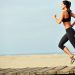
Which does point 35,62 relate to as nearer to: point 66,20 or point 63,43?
point 63,43

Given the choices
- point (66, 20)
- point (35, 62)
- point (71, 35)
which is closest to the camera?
point (71, 35)

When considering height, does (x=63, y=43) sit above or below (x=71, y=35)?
below

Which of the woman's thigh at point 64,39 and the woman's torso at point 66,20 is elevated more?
the woman's torso at point 66,20

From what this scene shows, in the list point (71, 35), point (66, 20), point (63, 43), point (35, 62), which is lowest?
point (63, 43)

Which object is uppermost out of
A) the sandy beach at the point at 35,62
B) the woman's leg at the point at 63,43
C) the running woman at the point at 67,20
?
the sandy beach at the point at 35,62

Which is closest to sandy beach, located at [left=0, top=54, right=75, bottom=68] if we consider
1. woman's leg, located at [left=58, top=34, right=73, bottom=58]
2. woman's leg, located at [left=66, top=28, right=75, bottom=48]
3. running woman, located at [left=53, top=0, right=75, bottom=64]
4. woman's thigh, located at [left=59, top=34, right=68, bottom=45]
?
woman's leg, located at [left=58, top=34, right=73, bottom=58]

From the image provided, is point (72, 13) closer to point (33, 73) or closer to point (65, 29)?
point (65, 29)

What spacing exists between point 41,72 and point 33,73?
231mm

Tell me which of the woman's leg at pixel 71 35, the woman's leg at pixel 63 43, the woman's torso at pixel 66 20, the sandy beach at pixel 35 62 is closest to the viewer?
the woman's leg at pixel 71 35

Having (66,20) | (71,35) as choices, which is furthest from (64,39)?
(66,20)

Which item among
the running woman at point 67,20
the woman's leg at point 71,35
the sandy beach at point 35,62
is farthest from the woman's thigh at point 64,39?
the sandy beach at point 35,62

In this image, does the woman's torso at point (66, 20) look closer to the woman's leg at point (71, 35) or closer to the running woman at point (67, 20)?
the running woman at point (67, 20)

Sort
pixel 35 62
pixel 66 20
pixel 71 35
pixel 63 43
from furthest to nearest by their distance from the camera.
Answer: pixel 35 62 → pixel 63 43 → pixel 66 20 → pixel 71 35

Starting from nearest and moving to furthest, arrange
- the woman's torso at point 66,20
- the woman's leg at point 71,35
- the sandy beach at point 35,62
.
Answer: the woman's leg at point 71,35 < the woman's torso at point 66,20 < the sandy beach at point 35,62
